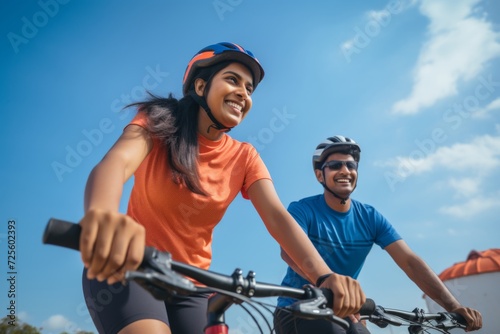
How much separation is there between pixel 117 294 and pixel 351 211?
2.98m

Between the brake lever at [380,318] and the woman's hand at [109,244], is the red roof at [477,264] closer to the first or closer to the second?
the brake lever at [380,318]

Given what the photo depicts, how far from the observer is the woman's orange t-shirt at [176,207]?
2834 millimetres

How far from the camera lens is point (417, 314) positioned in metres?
3.27

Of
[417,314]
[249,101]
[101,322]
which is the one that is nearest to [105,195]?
[101,322]

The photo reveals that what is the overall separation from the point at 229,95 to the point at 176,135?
0.54 meters

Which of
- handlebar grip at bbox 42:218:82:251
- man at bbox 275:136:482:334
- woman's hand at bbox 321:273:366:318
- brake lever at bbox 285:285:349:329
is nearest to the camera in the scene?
handlebar grip at bbox 42:218:82:251

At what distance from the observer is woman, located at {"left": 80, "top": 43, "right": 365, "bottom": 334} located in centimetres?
226

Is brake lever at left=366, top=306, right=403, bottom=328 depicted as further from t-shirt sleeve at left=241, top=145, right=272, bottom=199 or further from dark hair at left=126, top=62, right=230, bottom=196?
dark hair at left=126, top=62, right=230, bottom=196

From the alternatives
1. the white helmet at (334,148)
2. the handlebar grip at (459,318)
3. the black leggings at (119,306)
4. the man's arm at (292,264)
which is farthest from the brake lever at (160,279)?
the white helmet at (334,148)

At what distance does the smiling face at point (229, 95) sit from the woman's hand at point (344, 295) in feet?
4.54

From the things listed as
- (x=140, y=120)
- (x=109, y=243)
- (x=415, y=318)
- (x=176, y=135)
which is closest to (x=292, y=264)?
(x=415, y=318)

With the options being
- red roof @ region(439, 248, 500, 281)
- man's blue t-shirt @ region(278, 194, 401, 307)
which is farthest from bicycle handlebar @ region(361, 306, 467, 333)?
red roof @ region(439, 248, 500, 281)

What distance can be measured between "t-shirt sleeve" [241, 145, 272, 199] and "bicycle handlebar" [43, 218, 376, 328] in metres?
1.18

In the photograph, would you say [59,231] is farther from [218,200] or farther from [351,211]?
[351,211]
